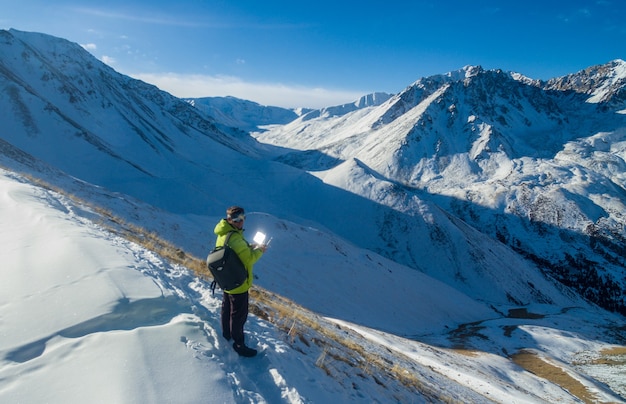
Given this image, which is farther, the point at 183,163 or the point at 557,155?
the point at 557,155

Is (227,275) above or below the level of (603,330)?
above

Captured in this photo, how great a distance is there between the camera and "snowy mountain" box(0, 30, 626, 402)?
16.1 m

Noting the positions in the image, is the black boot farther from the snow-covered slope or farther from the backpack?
the snow-covered slope

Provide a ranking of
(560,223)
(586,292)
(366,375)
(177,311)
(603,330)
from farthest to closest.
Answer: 1. (560,223)
2. (586,292)
3. (603,330)
4. (366,375)
5. (177,311)

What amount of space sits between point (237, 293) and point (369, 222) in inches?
3700

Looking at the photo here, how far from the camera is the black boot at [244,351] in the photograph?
641 centimetres

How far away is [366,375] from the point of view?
29.1 feet

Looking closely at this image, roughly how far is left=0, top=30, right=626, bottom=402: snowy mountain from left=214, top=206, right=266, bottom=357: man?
1.48 ft

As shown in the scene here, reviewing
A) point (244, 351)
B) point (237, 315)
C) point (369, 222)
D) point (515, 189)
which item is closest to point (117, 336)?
point (237, 315)

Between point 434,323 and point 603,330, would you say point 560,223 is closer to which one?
point 603,330

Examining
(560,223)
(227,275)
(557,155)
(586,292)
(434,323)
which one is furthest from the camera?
(557,155)

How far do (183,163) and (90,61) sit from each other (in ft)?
291

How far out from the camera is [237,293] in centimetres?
655

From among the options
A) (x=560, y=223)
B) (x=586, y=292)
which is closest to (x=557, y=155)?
(x=560, y=223)
